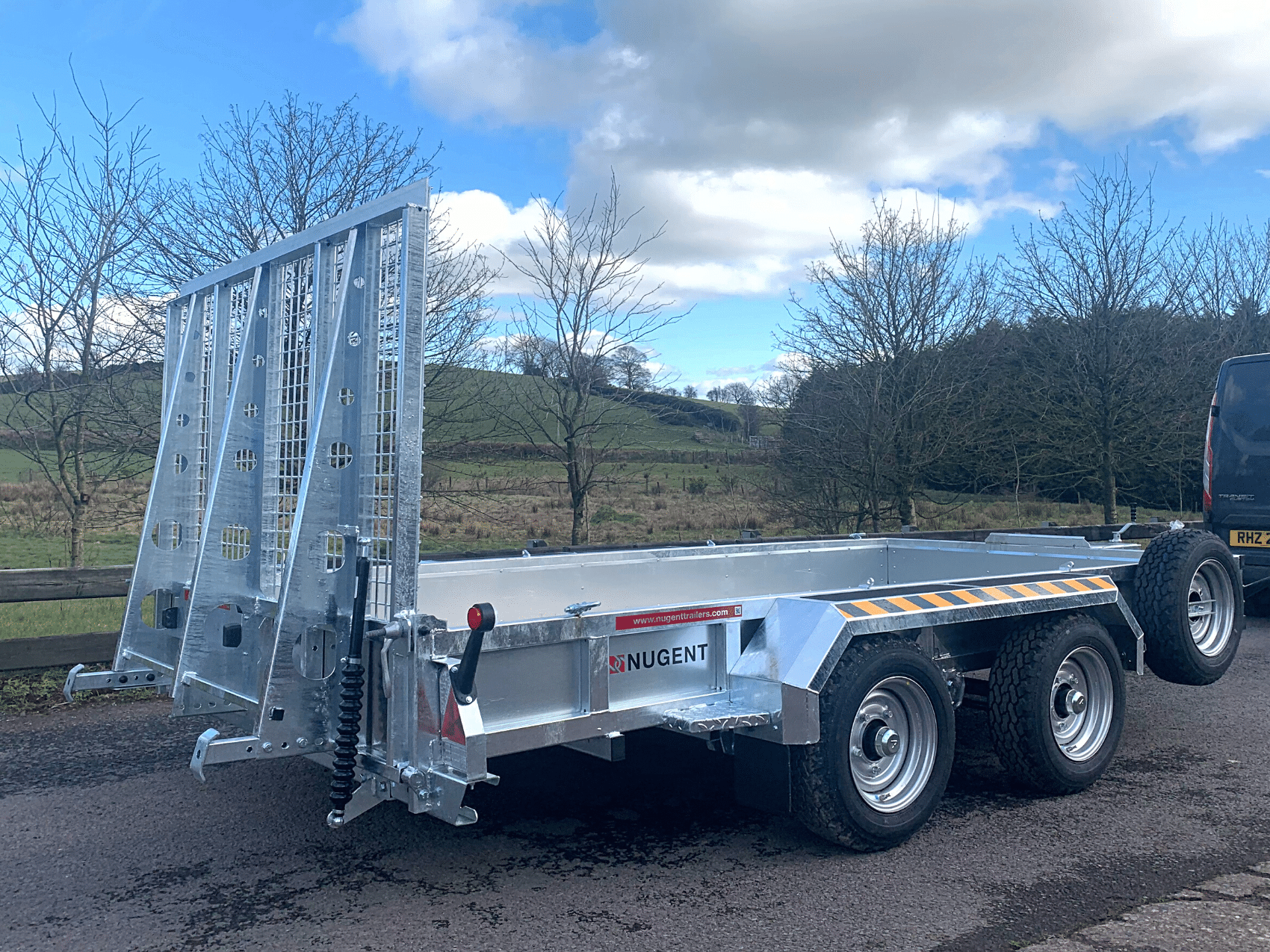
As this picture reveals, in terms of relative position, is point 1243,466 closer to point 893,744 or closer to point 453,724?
point 893,744

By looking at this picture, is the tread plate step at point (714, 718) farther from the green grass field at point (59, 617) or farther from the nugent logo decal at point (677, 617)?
the green grass field at point (59, 617)

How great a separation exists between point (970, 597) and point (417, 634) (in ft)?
8.99

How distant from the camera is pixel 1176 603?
5.96 metres

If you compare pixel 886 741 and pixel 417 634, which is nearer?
pixel 417 634

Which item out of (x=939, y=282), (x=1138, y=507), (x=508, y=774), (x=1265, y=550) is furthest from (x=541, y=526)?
(x=1138, y=507)

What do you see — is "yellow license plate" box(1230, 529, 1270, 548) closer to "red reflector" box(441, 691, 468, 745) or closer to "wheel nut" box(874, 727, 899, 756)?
"wheel nut" box(874, 727, 899, 756)

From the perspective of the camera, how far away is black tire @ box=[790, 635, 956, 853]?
4.27 m

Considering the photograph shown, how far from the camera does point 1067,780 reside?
17.2ft

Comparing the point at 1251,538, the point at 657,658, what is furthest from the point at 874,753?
the point at 1251,538

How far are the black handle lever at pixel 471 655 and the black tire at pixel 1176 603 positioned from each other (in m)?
4.28

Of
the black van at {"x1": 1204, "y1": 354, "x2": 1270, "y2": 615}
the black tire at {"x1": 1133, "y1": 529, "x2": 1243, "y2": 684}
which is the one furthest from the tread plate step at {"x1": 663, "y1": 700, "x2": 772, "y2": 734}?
the black van at {"x1": 1204, "y1": 354, "x2": 1270, "y2": 615}

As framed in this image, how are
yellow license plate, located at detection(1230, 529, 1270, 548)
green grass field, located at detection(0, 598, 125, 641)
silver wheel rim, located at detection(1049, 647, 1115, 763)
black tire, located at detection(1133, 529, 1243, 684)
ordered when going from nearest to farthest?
silver wheel rim, located at detection(1049, 647, 1115, 763) → black tire, located at detection(1133, 529, 1243, 684) → green grass field, located at detection(0, 598, 125, 641) → yellow license plate, located at detection(1230, 529, 1270, 548)

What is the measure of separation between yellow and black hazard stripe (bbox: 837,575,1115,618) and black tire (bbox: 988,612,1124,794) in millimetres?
158

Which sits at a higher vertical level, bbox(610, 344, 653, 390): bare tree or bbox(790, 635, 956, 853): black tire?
bbox(610, 344, 653, 390): bare tree
